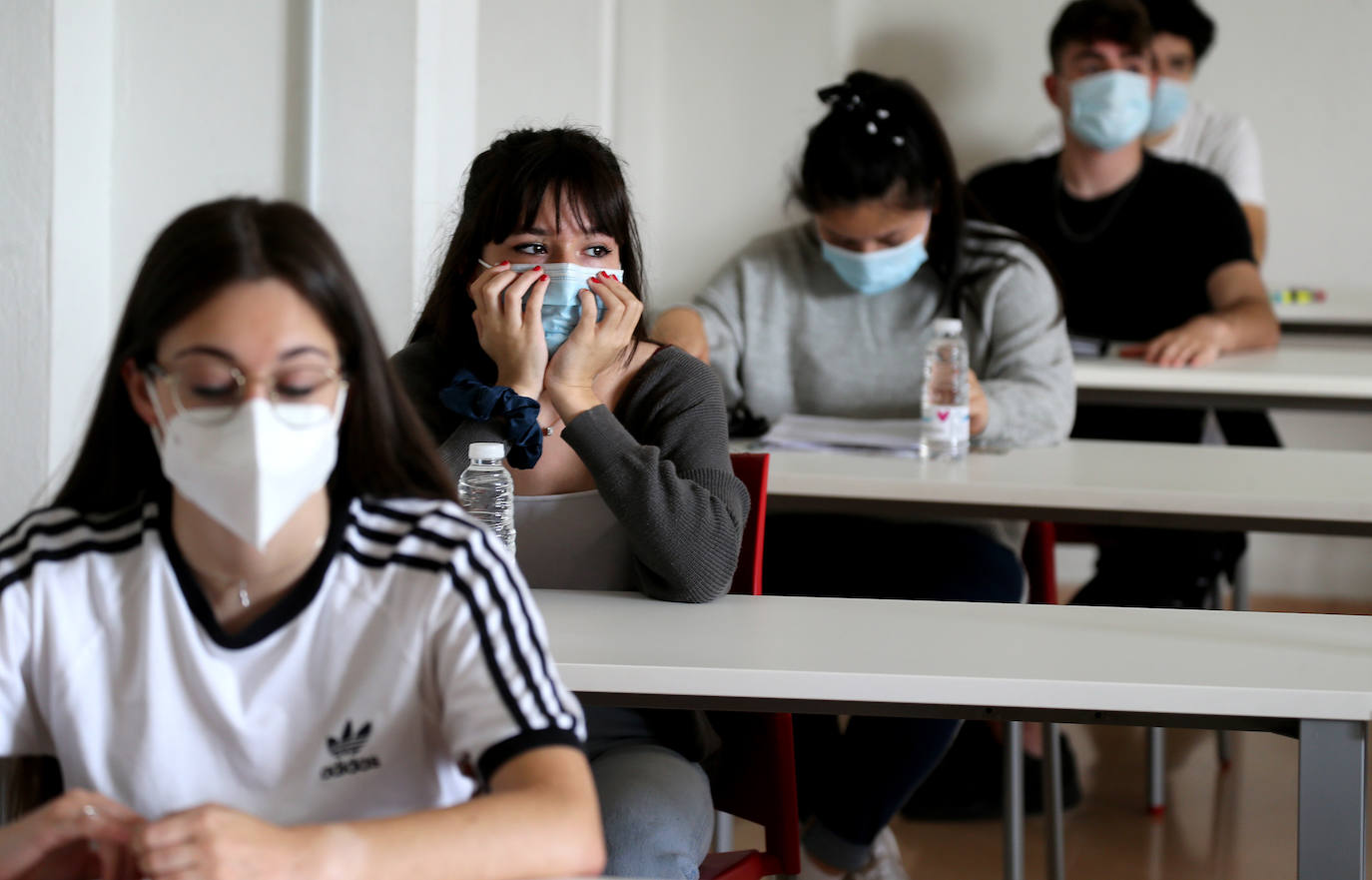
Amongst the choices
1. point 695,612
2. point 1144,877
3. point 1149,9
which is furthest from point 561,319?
point 1149,9

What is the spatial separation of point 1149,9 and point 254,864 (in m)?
4.19

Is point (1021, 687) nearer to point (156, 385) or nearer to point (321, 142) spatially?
point (156, 385)

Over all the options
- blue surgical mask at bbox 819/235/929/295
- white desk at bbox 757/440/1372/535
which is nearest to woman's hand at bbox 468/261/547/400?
white desk at bbox 757/440/1372/535

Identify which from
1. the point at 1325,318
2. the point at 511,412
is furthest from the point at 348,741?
the point at 1325,318

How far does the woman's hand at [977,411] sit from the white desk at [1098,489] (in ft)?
0.22

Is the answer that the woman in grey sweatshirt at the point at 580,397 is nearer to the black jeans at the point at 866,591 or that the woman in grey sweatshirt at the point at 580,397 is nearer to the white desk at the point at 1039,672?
the white desk at the point at 1039,672

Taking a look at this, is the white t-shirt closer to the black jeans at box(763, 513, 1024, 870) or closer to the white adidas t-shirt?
the black jeans at box(763, 513, 1024, 870)

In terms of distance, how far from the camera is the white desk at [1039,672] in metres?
1.24

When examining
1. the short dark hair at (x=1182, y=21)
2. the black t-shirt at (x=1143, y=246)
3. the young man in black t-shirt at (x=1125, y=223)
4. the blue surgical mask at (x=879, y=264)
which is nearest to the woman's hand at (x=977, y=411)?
the blue surgical mask at (x=879, y=264)

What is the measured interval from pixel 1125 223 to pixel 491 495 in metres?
2.56

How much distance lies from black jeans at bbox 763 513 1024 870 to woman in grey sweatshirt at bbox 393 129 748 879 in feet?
2.02

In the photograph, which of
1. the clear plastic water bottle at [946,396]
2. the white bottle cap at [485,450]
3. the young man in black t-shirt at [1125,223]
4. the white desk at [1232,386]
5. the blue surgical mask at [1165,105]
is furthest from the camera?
the blue surgical mask at [1165,105]

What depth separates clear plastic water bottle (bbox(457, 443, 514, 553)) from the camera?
5.16 ft

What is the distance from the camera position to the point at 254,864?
→ 84 centimetres
